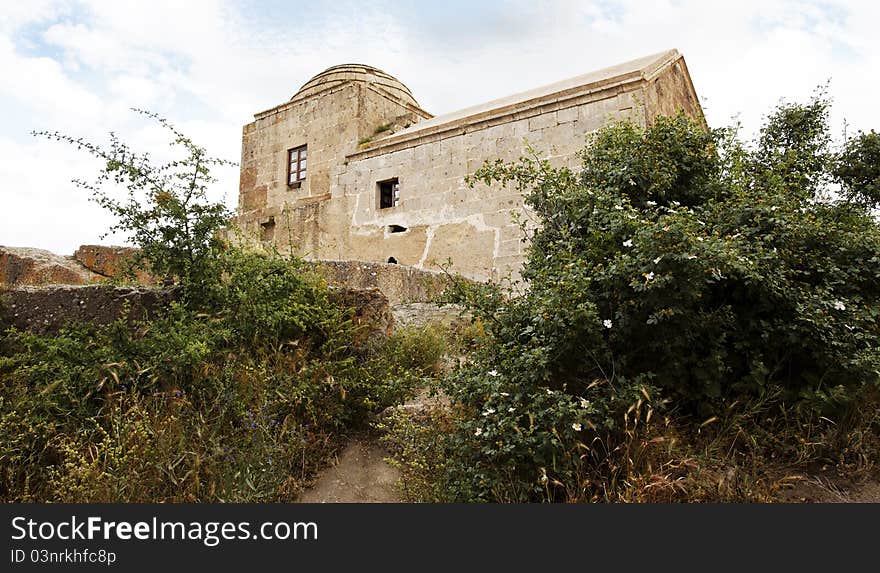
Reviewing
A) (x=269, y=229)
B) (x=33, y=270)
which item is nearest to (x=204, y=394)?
(x=33, y=270)

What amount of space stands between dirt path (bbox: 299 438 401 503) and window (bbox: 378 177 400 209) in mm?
9224

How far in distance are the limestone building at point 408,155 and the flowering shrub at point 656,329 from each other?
5.71 m

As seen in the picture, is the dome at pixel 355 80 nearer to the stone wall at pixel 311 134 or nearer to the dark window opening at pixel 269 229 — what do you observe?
the stone wall at pixel 311 134

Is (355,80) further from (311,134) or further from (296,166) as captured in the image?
(296,166)

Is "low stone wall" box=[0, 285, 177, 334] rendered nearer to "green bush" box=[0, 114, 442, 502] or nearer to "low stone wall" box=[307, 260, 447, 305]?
"green bush" box=[0, 114, 442, 502]

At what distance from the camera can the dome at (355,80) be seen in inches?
669

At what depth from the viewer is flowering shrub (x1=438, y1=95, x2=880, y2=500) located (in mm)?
4008

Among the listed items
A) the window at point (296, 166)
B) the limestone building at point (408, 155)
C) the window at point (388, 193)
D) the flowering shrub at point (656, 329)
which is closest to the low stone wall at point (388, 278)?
the limestone building at point (408, 155)

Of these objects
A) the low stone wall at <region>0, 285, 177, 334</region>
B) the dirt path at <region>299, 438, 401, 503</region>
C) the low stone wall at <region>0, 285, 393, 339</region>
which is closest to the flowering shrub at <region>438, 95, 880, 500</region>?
the dirt path at <region>299, 438, 401, 503</region>

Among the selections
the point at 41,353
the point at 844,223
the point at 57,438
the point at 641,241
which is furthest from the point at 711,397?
the point at 41,353

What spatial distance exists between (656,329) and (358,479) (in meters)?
2.42

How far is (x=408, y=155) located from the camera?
13.6m

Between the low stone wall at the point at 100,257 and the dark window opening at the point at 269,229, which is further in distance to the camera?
the dark window opening at the point at 269,229

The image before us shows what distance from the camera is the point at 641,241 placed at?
4297 mm
